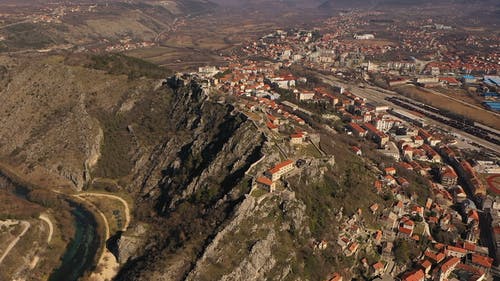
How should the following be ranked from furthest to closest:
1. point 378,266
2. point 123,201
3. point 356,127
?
point 356,127
point 123,201
point 378,266

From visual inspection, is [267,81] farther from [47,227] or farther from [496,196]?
[47,227]

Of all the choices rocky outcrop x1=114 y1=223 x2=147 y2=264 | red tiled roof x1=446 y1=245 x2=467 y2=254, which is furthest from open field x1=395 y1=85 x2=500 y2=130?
rocky outcrop x1=114 y1=223 x2=147 y2=264

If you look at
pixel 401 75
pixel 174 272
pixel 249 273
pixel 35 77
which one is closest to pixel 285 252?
pixel 249 273

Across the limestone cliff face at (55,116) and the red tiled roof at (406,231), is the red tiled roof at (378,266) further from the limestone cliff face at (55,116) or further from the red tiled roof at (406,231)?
the limestone cliff face at (55,116)

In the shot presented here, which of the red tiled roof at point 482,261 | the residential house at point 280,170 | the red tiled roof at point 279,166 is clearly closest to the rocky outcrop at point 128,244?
the residential house at point 280,170

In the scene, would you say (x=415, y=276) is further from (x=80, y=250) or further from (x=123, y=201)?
(x=123, y=201)

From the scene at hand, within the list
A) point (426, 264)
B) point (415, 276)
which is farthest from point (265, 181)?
point (426, 264)

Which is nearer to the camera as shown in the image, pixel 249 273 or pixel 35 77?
pixel 249 273
